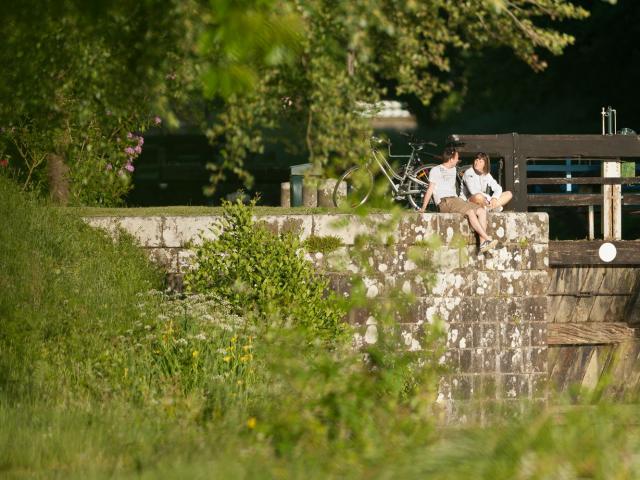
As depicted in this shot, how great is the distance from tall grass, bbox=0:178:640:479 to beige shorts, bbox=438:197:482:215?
2695 mm

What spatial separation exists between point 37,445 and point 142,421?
2.35ft

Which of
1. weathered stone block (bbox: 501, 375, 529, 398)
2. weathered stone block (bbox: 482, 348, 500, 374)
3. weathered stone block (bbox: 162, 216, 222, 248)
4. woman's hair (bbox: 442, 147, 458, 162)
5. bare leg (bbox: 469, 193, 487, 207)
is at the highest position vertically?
woman's hair (bbox: 442, 147, 458, 162)

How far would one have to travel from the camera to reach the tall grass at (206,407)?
6055 mm

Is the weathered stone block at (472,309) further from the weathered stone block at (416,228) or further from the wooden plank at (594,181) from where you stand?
the wooden plank at (594,181)

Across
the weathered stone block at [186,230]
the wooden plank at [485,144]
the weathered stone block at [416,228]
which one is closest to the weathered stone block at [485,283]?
the weathered stone block at [416,228]

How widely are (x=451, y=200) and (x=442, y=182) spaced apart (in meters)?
0.36

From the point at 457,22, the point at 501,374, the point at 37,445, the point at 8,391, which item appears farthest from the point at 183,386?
the point at 501,374

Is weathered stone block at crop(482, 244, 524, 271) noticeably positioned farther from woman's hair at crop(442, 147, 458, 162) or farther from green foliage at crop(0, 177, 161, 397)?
green foliage at crop(0, 177, 161, 397)

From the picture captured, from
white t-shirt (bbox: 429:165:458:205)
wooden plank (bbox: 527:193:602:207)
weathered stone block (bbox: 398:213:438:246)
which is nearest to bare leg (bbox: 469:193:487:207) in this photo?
white t-shirt (bbox: 429:165:458:205)

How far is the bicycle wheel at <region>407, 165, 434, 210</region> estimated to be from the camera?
15148 millimetres

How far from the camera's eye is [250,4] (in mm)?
5992

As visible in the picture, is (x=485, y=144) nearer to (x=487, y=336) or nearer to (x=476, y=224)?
(x=476, y=224)

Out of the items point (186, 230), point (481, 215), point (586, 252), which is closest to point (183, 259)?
point (186, 230)

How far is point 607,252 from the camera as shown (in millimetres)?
15094
